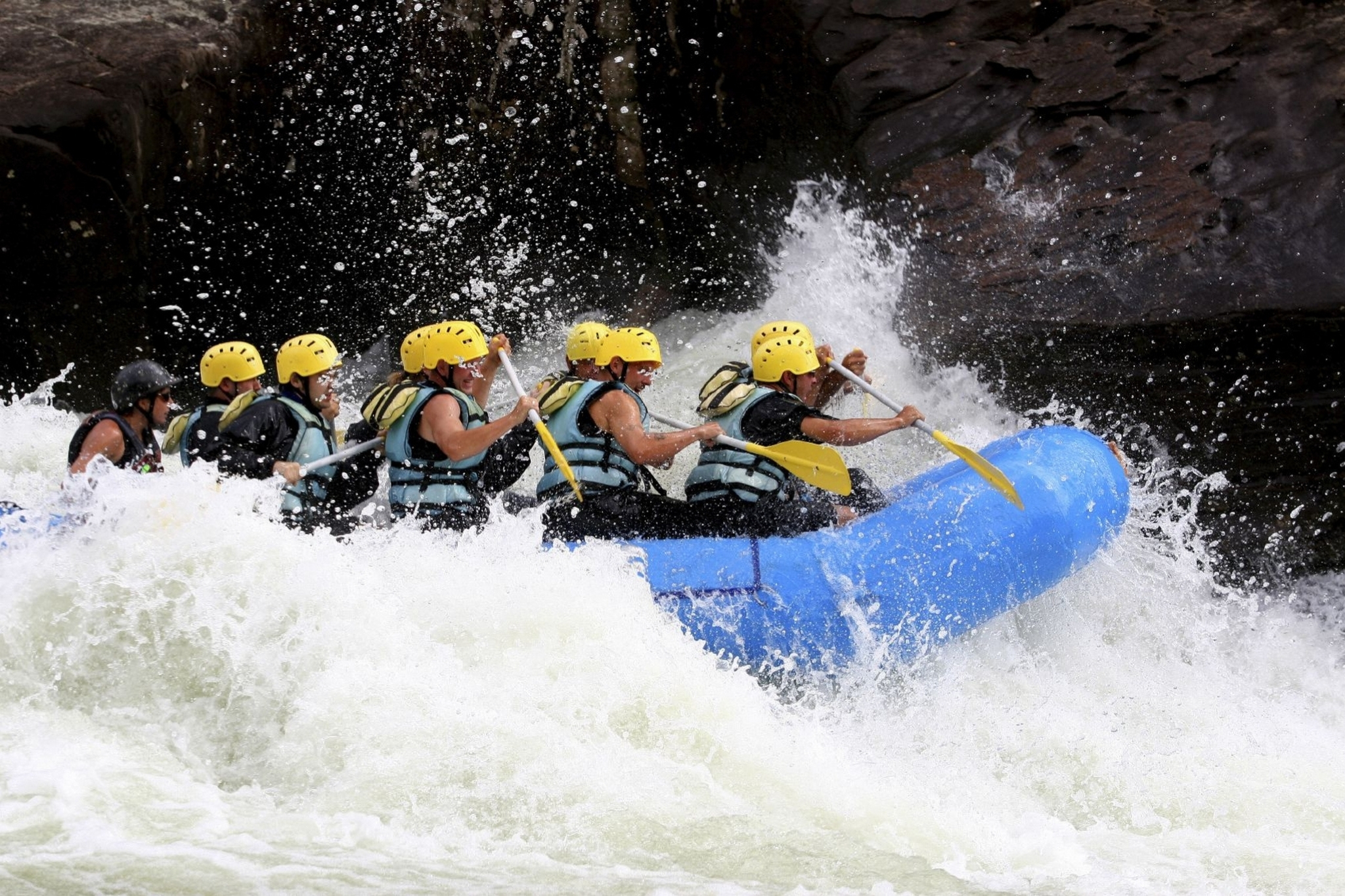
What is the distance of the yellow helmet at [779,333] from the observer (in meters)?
5.37

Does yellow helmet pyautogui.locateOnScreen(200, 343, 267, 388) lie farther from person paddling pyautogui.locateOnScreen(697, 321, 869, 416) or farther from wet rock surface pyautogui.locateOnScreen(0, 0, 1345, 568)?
wet rock surface pyautogui.locateOnScreen(0, 0, 1345, 568)

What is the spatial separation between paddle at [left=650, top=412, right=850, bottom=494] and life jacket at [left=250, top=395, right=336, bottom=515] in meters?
1.38

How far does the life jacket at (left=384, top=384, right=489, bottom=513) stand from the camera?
4.85 m

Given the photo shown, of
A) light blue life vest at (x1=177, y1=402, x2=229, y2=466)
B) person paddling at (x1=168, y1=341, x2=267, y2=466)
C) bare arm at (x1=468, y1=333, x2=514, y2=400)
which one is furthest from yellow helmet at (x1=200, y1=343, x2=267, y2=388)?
bare arm at (x1=468, y1=333, x2=514, y2=400)

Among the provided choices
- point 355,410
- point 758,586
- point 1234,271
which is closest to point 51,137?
point 355,410

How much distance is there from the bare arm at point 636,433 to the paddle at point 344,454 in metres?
0.83

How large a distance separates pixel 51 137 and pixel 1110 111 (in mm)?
5855

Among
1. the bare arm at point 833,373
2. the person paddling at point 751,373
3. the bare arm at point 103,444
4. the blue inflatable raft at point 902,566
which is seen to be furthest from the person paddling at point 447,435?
the bare arm at point 833,373

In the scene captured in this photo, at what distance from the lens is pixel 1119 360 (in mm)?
6906

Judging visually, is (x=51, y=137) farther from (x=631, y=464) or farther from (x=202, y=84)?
(x=631, y=464)

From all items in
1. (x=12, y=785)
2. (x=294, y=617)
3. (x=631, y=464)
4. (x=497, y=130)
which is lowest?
(x=12, y=785)

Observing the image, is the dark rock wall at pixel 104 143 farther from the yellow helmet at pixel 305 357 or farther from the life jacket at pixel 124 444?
the yellow helmet at pixel 305 357

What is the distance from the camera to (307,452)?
5.09 metres

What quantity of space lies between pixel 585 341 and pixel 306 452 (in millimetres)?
1100
